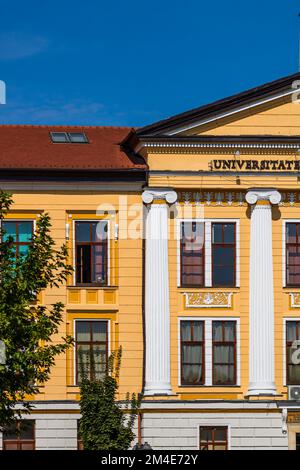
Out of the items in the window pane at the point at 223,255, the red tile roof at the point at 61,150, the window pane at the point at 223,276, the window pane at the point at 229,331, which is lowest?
the window pane at the point at 229,331

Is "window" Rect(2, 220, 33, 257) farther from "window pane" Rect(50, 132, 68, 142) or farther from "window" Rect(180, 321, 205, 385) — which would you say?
"window" Rect(180, 321, 205, 385)

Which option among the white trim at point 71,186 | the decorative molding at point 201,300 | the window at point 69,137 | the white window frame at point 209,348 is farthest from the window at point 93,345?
the window at point 69,137

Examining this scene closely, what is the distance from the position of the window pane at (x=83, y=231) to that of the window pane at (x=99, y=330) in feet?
9.76

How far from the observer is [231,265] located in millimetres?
53062

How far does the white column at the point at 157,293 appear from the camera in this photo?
52062 millimetres

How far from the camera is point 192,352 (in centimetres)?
5253

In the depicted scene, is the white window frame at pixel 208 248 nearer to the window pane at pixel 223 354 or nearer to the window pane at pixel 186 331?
the window pane at pixel 186 331

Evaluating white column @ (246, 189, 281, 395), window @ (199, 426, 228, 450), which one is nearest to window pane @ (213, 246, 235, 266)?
white column @ (246, 189, 281, 395)

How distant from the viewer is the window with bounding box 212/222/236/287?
5297 centimetres

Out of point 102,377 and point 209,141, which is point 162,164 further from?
point 102,377

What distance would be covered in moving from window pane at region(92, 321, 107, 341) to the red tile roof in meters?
5.46
